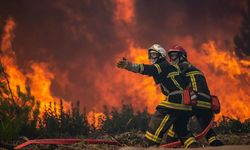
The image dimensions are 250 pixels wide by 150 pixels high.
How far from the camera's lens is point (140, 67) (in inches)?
304

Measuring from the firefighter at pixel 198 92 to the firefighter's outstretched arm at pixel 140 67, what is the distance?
661 millimetres

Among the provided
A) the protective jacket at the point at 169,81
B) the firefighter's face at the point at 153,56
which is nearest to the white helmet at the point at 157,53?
the firefighter's face at the point at 153,56

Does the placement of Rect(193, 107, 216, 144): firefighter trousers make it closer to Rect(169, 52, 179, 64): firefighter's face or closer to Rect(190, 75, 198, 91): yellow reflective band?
Rect(190, 75, 198, 91): yellow reflective band

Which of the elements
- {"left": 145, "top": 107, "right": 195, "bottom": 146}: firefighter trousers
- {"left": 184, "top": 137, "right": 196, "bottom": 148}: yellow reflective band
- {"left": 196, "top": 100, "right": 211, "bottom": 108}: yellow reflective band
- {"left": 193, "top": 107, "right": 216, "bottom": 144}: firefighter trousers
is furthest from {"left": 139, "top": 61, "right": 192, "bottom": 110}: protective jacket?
{"left": 184, "top": 137, "right": 196, "bottom": 148}: yellow reflective band

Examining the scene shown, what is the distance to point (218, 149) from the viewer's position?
253 inches

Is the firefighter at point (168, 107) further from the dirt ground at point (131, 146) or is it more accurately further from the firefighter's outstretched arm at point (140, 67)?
the dirt ground at point (131, 146)

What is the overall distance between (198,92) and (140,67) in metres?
1.17

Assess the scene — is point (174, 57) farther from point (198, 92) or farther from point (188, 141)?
point (188, 141)

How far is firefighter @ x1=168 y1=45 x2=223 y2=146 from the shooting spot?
811 centimetres

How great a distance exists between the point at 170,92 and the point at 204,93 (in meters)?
0.63

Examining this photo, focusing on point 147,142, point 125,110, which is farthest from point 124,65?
point 125,110

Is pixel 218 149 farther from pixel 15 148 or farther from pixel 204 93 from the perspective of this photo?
pixel 15 148

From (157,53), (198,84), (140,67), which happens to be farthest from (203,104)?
(140,67)

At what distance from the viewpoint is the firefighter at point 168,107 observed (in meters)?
7.81
